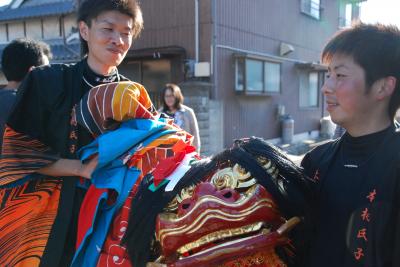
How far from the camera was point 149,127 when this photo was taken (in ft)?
4.97

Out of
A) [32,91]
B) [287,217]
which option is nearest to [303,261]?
[287,217]

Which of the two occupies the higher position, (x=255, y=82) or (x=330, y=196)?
(x=255, y=82)

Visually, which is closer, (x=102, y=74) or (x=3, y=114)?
(x=102, y=74)

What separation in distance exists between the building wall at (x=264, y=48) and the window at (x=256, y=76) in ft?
0.77

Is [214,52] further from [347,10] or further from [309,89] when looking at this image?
[347,10]

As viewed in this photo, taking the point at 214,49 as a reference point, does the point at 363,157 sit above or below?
below

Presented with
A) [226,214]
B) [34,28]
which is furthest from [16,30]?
[226,214]

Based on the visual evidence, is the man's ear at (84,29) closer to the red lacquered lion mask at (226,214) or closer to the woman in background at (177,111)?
the red lacquered lion mask at (226,214)

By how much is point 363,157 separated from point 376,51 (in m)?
0.36

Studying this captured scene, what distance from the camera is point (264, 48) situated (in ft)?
34.8

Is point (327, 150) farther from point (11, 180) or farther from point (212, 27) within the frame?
point (212, 27)

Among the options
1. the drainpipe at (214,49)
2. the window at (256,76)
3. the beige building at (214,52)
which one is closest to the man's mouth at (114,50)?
the beige building at (214,52)

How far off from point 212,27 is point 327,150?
7.36m

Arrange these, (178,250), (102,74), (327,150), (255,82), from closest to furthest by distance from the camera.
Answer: (178,250) → (327,150) → (102,74) → (255,82)
